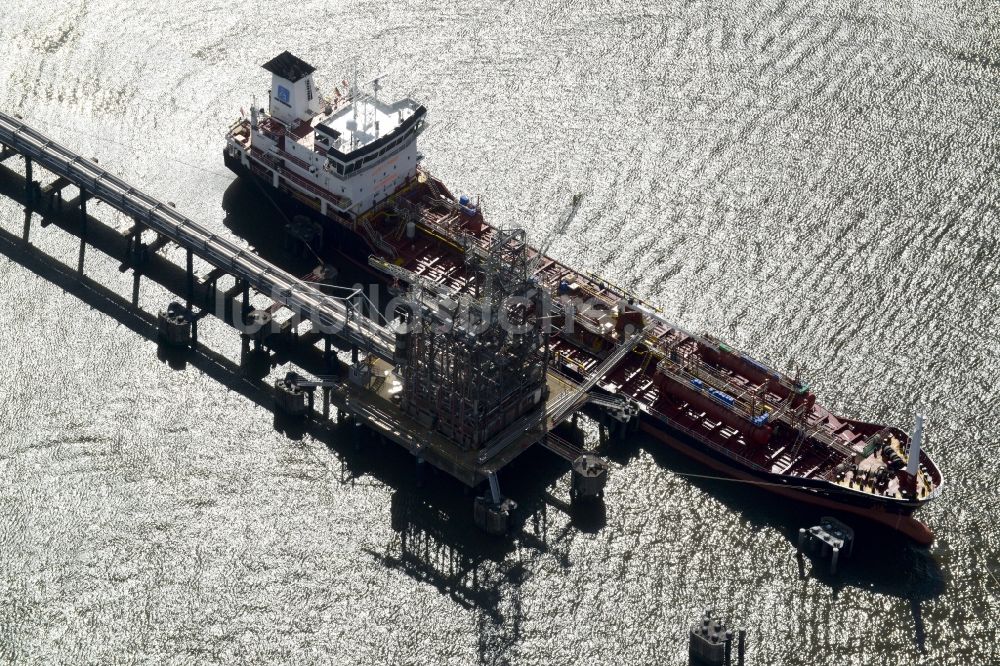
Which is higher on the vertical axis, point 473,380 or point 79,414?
point 473,380

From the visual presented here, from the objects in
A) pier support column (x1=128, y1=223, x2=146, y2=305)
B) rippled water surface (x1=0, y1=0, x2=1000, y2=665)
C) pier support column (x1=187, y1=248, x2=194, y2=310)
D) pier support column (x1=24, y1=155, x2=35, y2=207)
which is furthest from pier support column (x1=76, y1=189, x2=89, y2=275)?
pier support column (x1=187, y1=248, x2=194, y2=310)

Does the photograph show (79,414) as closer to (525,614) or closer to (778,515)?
(525,614)

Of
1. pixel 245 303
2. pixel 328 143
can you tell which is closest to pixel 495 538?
pixel 245 303

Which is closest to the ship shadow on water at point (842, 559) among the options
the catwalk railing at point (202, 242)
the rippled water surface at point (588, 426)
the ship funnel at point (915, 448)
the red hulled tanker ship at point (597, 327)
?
the rippled water surface at point (588, 426)

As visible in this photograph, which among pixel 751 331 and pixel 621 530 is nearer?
pixel 621 530

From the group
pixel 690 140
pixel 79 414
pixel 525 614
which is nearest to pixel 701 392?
pixel 525 614

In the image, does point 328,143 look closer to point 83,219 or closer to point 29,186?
point 83,219
